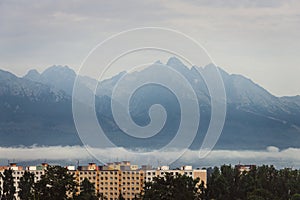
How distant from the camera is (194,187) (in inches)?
2516

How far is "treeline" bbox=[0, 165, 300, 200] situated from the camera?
5775 cm

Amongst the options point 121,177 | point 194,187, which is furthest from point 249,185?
point 121,177

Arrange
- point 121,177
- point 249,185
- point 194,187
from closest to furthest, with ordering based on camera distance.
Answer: point 194,187
point 249,185
point 121,177

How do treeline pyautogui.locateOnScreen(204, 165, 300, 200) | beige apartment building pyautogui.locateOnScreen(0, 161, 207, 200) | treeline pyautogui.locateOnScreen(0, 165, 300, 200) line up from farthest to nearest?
1. beige apartment building pyautogui.locateOnScreen(0, 161, 207, 200)
2. treeline pyautogui.locateOnScreen(204, 165, 300, 200)
3. treeline pyautogui.locateOnScreen(0, 165, 300, 200)

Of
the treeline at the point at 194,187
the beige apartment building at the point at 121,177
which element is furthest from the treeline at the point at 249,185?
the beige apartment building at the point at 121,177

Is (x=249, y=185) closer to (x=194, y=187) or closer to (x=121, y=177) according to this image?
(x=194, y=187)

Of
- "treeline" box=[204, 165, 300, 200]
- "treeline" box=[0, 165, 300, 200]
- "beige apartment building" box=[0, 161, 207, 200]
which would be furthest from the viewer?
"beige apartment building" box=[0, 161, 207, 200]

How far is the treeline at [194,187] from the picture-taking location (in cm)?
5775

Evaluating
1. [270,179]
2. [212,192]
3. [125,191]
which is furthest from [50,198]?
[125,191]

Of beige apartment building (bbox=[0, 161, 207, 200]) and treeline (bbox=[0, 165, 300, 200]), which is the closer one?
treeline (bbox=[0, 165, 300, 200])

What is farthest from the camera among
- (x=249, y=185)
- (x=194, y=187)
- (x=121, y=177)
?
(x=121, y=177)

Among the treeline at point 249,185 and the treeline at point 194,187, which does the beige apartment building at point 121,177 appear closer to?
the treeline at point 194,187

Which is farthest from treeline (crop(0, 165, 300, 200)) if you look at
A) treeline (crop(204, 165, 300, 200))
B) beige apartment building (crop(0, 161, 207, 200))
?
beige apartment building (crop(0, 161, 207, 200))

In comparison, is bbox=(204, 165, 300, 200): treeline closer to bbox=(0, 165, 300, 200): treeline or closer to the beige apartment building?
bbox=(0, 165, 300, 200): treeline
